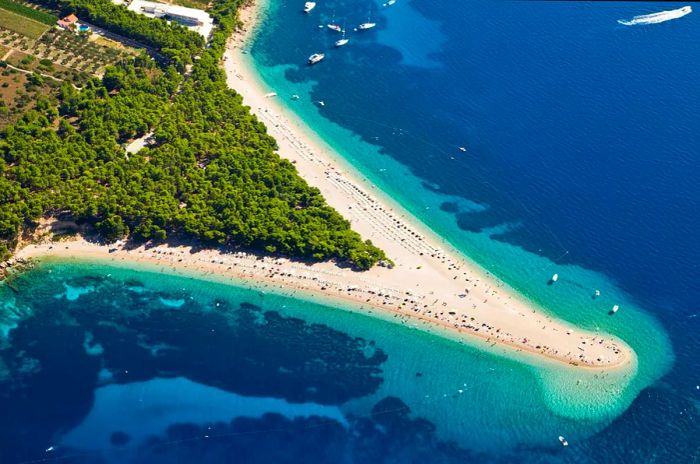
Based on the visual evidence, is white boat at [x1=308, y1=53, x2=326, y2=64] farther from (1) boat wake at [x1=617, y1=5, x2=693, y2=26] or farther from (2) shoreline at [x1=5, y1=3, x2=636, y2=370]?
(1) boat wake at [x1=617, y1=5, x2=693, y2=26]

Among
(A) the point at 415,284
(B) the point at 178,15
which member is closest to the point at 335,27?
(B) the point at 178,15

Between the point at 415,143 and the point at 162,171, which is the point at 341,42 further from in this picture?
the point at 162,171

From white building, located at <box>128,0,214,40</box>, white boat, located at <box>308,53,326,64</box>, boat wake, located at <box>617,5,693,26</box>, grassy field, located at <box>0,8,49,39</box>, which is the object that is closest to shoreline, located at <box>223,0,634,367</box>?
white building, located at <box>128,0,214,40</box>

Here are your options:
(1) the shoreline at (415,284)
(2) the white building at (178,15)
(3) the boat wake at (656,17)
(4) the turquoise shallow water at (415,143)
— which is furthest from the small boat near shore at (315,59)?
(3) the boat wake at (656,17)

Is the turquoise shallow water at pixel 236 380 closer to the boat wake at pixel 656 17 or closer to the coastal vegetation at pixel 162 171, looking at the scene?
the coastal vegetation at pixel 162 171

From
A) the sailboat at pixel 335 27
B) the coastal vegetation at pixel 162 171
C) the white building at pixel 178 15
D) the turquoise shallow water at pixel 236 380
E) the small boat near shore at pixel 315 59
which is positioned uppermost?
the white building at pixel 178 15

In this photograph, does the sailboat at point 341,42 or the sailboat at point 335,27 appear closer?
the sailboat at point 341,42
